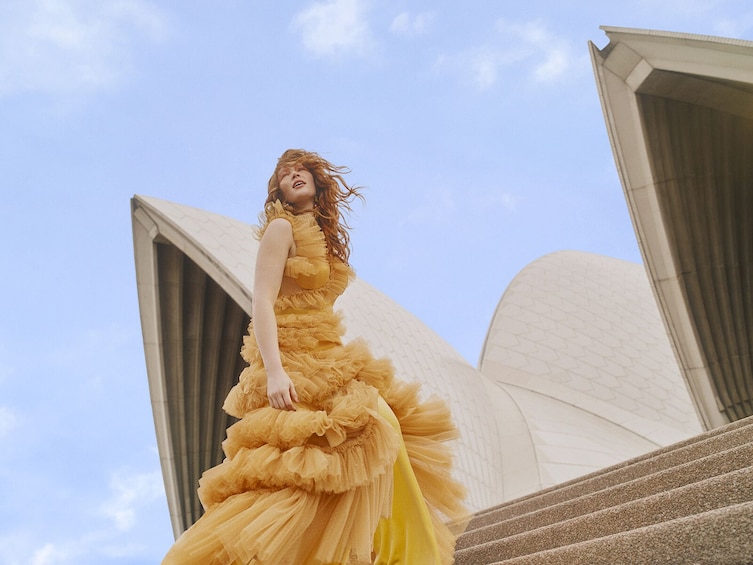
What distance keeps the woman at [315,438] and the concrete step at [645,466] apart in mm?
1344

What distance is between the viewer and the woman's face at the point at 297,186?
237 centimetres

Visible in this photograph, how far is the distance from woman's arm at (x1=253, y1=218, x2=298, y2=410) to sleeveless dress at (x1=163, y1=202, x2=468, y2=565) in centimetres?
4

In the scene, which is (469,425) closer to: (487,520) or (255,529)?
(487,520)

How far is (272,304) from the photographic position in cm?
215

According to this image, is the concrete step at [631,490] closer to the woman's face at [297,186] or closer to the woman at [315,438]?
the woman at [315,438]

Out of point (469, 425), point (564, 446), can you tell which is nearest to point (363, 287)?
point (469, 425)

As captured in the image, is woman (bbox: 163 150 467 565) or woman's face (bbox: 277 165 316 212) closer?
woman (bbox: 163 150 467 565)

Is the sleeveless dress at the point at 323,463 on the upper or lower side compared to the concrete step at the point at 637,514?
upper

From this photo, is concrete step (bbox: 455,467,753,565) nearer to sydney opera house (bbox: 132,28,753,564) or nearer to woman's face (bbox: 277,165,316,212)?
sydney opera house (bbox: 132,28,753,564)

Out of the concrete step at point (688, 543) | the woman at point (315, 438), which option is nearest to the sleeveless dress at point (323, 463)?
the woman at point (315, 438)

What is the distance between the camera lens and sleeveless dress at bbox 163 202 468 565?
6.00 ft

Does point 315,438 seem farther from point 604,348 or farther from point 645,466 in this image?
point 604,348

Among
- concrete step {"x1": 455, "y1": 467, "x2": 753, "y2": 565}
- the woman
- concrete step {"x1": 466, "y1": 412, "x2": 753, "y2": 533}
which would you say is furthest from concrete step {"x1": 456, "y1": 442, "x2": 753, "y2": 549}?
the woman

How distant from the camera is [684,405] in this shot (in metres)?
13.8
